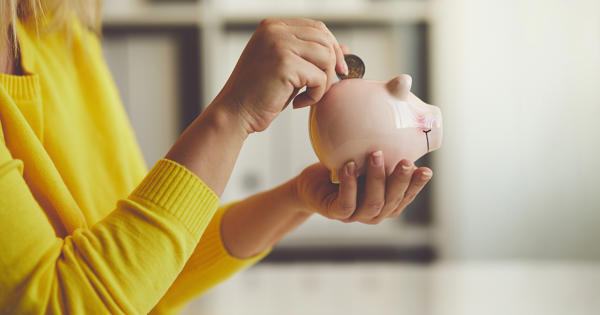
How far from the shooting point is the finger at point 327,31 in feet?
1.59

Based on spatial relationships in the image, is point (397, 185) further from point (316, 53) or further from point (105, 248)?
point (105, 248)

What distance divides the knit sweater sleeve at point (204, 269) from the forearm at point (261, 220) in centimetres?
1

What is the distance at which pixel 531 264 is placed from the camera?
1.89m

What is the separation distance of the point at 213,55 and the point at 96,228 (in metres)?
1.43

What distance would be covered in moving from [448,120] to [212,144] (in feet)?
5.25

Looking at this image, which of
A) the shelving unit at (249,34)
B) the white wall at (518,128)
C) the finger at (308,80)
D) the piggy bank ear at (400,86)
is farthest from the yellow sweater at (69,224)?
the white wall at (518,128)

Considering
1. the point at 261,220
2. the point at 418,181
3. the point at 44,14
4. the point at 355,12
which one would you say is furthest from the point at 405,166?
the point at 355,12

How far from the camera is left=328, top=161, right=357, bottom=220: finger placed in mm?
528

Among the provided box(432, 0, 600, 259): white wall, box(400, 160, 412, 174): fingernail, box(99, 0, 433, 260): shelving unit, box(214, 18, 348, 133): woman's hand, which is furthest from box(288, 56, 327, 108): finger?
box(432, 0, 600, 259): white wall

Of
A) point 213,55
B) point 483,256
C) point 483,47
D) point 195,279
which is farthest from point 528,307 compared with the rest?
point 213,55

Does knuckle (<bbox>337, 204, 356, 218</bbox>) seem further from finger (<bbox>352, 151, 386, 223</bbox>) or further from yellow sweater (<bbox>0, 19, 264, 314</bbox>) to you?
yellow sweater (<bbox>0, 19, 264, 314</bbox>)

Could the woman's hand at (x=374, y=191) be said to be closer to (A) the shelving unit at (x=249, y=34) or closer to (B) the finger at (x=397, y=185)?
(B) the finger at (x=397, y=185)

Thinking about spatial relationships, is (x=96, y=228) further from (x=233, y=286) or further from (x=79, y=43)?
(x=233, y=286)

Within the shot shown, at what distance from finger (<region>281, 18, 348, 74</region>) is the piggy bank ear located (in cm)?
6
